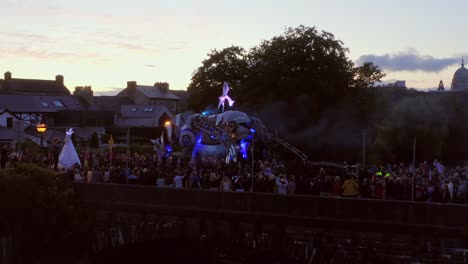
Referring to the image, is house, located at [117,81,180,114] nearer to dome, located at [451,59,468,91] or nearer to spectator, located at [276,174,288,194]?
dome, located at [451,59,468,91]

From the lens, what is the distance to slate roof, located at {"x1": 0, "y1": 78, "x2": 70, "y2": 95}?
118 m

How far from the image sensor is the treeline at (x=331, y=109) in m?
48.2

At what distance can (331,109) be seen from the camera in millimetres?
52062

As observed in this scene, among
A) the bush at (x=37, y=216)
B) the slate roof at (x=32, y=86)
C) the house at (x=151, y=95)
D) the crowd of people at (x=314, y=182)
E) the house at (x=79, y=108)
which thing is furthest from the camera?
the house at (x=151, y=95)

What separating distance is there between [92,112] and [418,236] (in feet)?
263

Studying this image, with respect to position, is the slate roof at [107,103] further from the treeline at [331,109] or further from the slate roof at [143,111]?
the treeline at [331,109]

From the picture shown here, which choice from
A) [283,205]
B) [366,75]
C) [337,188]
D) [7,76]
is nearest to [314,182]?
[337,188]

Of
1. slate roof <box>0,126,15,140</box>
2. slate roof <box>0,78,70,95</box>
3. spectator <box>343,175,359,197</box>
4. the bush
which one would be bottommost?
the bush

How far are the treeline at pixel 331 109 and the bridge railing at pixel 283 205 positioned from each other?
84.9ft

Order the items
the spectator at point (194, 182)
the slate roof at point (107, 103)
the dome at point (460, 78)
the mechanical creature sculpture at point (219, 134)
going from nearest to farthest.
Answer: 1. the spectator at point (194, 182)
2. the mechanical creature sculpture at point (219, 134)
3. the slate roof at point (107, 103)
4. the dome at point (460, 78)

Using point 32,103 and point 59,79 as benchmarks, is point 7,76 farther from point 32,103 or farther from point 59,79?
point 32,103

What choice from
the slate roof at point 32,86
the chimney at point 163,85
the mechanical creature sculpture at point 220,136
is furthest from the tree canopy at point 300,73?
the chimney at point 163,85

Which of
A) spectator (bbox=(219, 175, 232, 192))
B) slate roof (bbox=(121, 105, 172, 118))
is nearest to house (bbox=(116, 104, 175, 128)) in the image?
slate roof (bbox=(121, 105, 172, 118))

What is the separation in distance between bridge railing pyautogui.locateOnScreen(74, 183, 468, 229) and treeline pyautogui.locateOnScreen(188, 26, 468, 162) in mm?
25875
